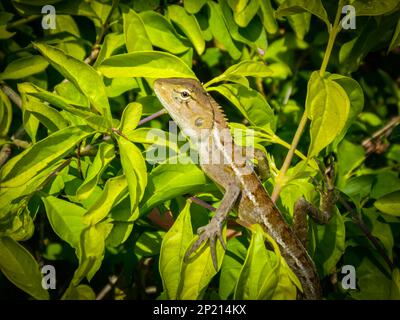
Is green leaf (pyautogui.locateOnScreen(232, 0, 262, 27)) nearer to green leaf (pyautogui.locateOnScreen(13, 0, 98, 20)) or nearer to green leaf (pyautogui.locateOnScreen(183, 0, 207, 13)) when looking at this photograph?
green leaf (pyautogui.locateOnScreen(183, 0, 207, 13))

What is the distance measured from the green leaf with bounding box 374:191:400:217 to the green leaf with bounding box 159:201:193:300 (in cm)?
122

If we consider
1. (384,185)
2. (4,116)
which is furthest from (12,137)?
(384,185)

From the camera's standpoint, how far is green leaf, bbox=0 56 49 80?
2.68 metres

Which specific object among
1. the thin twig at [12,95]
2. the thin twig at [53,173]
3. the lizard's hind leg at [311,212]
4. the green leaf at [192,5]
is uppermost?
the green leaf at [192,5]

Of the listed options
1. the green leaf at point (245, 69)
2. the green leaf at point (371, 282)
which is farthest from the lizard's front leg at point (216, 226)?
the green leaf at point (371, 282)

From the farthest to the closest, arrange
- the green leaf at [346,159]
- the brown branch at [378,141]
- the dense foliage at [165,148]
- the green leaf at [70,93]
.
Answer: the brown branch at [378,141] → the green leaf at [346,159] → the green leaf at [70,93] → the dense foliage at [165,148]

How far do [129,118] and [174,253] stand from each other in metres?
0.78

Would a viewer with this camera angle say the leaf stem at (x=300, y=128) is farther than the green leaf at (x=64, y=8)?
No

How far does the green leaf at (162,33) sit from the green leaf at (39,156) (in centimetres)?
101

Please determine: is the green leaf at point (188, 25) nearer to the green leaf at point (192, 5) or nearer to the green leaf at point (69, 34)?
the green leaf at point (192, 5)

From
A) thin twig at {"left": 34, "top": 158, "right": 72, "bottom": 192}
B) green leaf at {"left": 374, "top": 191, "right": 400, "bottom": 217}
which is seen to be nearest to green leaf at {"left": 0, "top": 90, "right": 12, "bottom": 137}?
thin twig at {"left": 34, "top": 158, "right": 72, "bottom": 192}

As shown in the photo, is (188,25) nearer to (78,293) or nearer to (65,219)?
(65,219)

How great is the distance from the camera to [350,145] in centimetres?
335

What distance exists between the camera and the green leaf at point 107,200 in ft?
6.27
